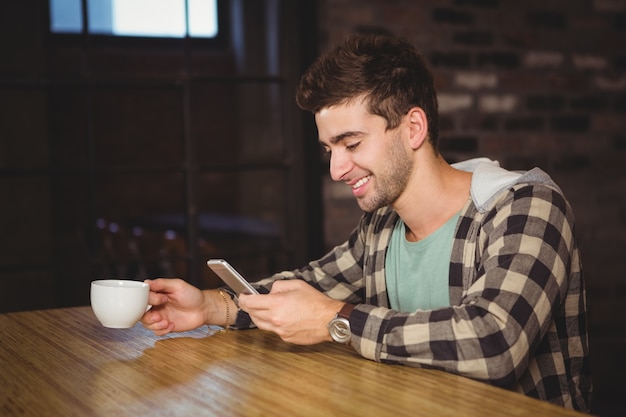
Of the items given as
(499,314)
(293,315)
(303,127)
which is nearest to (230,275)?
(293,315)

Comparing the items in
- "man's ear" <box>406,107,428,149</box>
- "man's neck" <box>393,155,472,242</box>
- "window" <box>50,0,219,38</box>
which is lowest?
"man's neck" <box>393,155,472,242</box>

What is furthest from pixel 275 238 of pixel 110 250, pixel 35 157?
pixel 35 157

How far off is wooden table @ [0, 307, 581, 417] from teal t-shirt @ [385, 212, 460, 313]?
0.31 metres

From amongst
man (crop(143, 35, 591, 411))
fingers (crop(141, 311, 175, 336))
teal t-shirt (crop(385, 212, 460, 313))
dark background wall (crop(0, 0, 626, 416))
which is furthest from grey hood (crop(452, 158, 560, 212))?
dark background wall (crop(0, 0, 626, 416))

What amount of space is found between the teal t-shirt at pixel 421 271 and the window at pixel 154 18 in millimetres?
1495

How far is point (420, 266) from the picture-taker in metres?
1.75

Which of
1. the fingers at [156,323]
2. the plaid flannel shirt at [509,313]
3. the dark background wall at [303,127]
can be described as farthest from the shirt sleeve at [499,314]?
the dark background wall at [303,127]

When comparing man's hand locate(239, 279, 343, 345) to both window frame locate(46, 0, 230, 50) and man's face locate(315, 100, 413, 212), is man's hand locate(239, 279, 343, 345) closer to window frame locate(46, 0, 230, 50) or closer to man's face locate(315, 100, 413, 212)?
man's face locate(315, 100, 413, 212)

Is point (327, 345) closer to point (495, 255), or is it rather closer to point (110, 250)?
point (495, 255)

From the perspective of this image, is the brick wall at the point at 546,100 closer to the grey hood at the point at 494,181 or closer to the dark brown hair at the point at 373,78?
the dark brown hair at the point at 373,78

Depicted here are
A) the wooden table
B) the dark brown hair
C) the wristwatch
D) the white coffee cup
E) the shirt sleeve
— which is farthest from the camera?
the dark brown hair

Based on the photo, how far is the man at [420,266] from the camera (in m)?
1.35

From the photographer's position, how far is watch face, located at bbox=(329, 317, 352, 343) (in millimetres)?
1428

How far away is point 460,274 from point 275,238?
1.61 m
